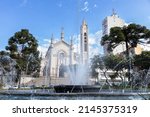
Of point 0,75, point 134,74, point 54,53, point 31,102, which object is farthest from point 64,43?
point 31,102

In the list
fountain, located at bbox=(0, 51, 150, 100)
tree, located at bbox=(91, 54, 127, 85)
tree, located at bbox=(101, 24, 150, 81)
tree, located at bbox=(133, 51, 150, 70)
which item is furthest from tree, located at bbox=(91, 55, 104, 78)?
tree, located at bbox=(101, 24, 150, 81)

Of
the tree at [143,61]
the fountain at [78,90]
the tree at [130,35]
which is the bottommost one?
the fountain at [78,90]

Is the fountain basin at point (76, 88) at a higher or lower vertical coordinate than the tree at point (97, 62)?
lower

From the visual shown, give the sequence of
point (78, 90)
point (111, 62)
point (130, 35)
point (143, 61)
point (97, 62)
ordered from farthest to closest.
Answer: point (97, 62), point (111, 62), point (143, 61), point (130, 35), point (78, 90)

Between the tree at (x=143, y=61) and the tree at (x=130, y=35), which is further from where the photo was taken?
the tree at (x=143, y=61)

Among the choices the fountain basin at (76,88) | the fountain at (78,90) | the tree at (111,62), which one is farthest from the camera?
the tree at (111,62)

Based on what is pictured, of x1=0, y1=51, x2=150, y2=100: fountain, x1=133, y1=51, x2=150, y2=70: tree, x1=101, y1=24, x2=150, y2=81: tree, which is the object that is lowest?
x1=0, y1=51, x2=150, y2=100: fountain

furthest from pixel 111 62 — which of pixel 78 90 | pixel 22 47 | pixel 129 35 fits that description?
pixel 78 90

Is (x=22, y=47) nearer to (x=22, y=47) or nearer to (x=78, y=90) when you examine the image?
(x=22, y=47)

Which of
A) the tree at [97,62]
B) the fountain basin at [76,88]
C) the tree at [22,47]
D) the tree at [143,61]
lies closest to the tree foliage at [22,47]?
the tree at [22,47]

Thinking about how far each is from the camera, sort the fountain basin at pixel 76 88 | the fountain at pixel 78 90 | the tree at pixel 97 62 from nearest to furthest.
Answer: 1. the fountain at pixel 78 90
2. the fountain basin at pixel 76 88
3. the tree at pixel 97 62

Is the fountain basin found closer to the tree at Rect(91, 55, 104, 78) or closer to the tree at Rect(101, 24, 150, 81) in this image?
the tree at Rect(101, 24, 150, 81)

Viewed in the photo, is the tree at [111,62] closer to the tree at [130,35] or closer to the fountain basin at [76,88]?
the tree at [130,35]

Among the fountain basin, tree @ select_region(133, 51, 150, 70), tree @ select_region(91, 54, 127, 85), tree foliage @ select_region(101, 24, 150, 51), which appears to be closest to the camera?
the fountain basin
